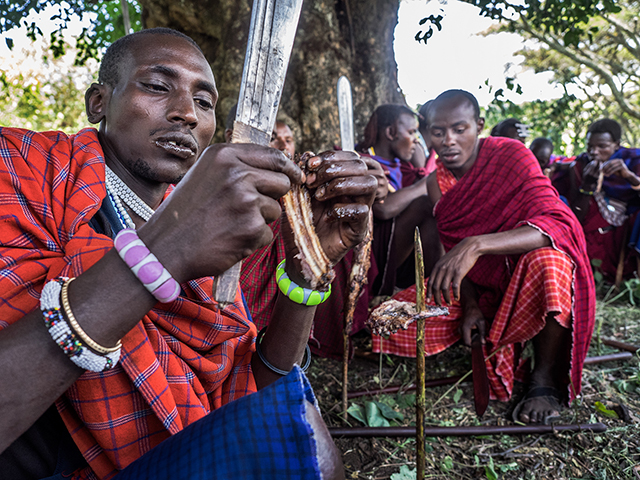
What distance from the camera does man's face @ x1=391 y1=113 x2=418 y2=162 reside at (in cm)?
404

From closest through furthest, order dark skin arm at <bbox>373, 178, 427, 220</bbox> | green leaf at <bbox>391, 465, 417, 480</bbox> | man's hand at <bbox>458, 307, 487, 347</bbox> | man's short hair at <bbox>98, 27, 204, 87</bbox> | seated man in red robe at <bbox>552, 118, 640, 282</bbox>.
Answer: man's short hair at <bbox>98, 27, 204, 87</bbox>
green leaf at <bbox>391, 465, 417, 480</bbox>
man's hand at <bbox>458, 307, 487, 347</bbox>
dark skin arm at <bbox>373, 178, 427, 220</bbox>
seated man in red robe at <bbox>552, 118, 640, 282</bbox>

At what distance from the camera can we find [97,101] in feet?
4.38

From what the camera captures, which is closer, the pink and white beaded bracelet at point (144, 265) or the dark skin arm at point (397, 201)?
the pink and white beaded bracelet at point (144, 265)

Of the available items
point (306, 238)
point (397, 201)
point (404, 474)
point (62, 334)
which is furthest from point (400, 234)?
point (62, 334)

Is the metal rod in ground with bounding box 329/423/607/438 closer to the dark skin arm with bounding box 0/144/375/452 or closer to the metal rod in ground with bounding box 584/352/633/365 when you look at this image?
the metal rod in ground with bounding box 584/352/633/365

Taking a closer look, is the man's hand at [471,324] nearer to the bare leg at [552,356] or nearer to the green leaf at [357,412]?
the bare leg at [552,356]

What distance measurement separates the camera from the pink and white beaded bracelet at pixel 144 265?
0.71 m

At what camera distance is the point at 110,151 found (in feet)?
4.09

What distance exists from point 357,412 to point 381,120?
9.52 feet

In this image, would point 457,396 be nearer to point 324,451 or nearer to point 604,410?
point 604,410

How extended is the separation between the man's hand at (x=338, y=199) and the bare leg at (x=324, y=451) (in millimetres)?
429

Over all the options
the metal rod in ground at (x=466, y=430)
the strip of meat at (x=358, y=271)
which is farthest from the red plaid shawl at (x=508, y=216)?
the strip of meat at (x=358, y=271)

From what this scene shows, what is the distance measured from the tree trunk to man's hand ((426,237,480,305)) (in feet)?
7.44

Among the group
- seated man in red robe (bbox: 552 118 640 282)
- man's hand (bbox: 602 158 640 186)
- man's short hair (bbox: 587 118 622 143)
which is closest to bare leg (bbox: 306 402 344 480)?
seated man in red robe (bbox: 552 118 640 282)
